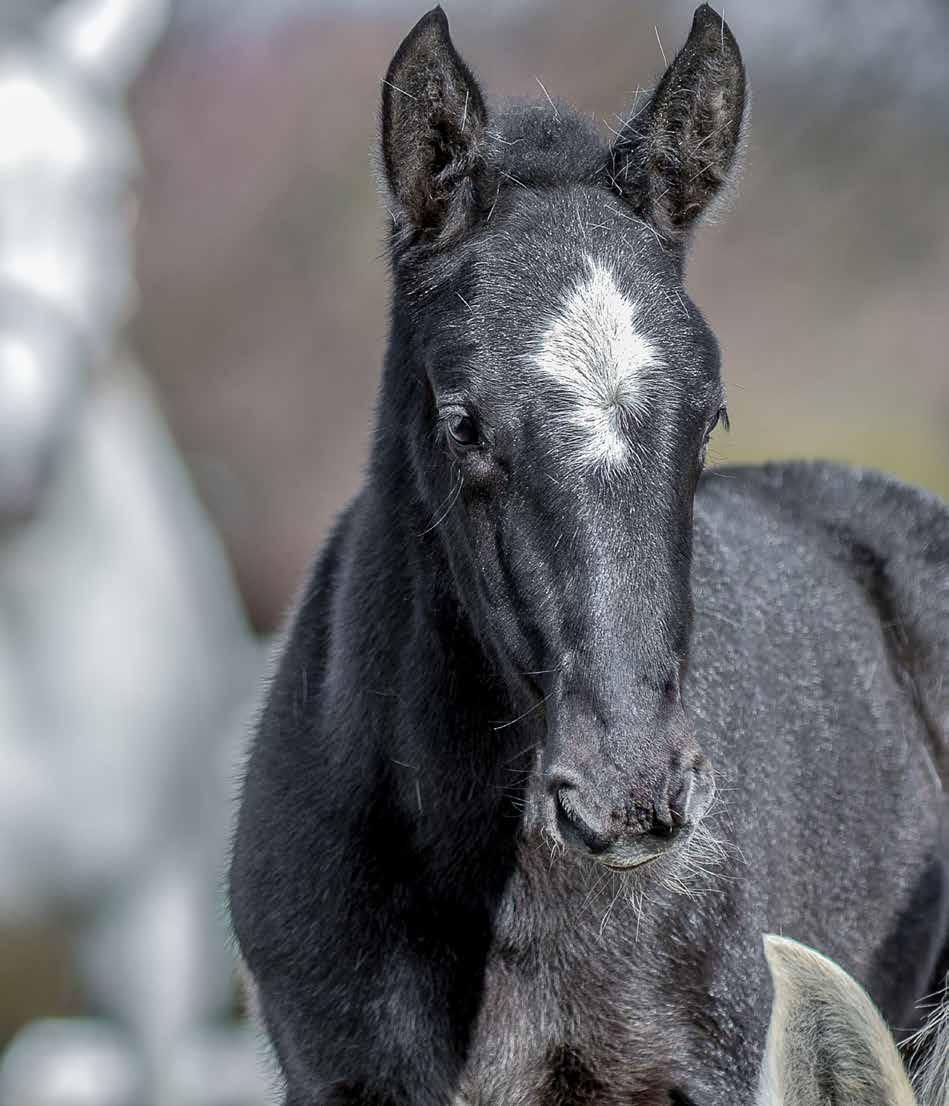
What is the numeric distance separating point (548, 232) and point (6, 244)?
5438mm

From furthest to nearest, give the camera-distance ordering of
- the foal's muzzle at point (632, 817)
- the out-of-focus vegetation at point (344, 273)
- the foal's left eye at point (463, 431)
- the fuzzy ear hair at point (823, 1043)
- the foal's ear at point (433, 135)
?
1. the out-of-focus vegetation at point (344, 273)
2. the foal's ear at point (433, 135)
3. the foal's left eye at point (463, 431)
4. the foal's muzzle at point (632, 817)
5. the fuzzy ear hair at point (823, 1043)

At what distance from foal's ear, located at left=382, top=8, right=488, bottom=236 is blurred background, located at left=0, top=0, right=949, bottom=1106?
86cm

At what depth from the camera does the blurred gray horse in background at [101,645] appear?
6469 mm

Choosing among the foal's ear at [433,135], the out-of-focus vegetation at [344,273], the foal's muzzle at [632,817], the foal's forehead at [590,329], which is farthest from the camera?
the out-of-focus vegetation at [344,273]

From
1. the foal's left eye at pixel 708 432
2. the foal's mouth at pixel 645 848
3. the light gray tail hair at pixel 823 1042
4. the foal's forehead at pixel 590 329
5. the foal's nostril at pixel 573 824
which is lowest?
the light gray tail hair at pixel 823 1042

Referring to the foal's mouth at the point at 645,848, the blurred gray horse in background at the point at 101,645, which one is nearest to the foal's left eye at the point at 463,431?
the foal's mouth at the point at 645,848

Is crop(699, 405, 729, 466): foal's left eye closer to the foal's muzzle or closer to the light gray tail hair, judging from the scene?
the foal's muzzle

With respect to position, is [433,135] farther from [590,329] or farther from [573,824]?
[573,824]

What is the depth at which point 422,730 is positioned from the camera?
3203 mm

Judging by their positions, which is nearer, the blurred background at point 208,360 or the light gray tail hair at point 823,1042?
the light gray tail hair at point 823,1042

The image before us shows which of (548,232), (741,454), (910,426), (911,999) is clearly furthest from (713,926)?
(910,426)

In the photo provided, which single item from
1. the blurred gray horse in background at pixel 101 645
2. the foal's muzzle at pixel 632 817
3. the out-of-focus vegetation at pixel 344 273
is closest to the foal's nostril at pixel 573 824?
the foal's muzzle at pixel 632 817

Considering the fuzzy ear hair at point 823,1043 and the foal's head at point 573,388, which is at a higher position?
the foal's head at point 573,388

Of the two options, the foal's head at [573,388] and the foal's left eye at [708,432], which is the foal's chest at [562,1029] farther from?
the foal's left eye at [708,432]
